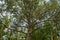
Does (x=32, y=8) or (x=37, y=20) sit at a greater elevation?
(x=32, y=8)

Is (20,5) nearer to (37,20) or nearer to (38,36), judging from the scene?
(37,20)

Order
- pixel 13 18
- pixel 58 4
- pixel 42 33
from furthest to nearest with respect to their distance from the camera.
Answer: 1. pixel 42 33
2. pixel 13 18
3. pixel 58 4

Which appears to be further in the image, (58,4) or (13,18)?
(13,18)

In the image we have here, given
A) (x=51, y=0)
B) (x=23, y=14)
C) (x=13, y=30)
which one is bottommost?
(x=13, y=30)

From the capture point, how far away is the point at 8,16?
6352 mm

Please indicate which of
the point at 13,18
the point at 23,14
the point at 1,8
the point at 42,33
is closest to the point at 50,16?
the point at 23,14

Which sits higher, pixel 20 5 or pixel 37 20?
pixel 20 5

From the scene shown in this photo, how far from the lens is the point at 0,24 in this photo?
20.9 ft

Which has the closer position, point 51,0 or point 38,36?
point 51,0

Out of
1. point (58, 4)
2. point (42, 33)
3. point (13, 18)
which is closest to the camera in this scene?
point (58, 4)

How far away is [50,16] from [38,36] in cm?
331

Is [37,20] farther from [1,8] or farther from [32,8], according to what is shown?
[1,8]

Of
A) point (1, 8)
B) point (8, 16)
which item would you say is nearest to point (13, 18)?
point (8, 16)

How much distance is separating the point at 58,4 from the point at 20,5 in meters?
1.40
